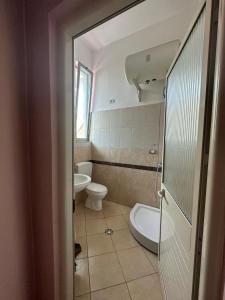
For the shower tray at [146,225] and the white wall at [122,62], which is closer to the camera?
the shower tray at [146,225]

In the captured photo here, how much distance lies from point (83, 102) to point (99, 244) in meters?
2.45

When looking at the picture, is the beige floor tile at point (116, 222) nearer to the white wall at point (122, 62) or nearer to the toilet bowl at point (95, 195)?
the toilet bowl at point (95, 195)

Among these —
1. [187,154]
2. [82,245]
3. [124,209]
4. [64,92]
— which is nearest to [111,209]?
[124,209]

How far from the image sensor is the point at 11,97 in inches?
30.7

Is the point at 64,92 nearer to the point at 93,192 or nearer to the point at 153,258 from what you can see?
the point at 153,258

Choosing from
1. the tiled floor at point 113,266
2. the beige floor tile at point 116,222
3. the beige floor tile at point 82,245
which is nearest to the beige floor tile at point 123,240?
the tiled floor at point 113,266

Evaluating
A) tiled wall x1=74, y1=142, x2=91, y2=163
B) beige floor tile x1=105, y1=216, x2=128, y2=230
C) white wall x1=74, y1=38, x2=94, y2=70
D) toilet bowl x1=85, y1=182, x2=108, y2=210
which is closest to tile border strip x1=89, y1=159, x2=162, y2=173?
tiled wall x1=74, y1=142, x2=91, y2=163

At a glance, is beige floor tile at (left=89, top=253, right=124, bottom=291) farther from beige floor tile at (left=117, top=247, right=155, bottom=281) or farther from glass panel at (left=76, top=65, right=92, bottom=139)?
glass panel at (left=76, top=65, right=92, bottom=139)

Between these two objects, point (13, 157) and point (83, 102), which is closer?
point (13, 157)

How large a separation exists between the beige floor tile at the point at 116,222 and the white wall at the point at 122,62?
191 cm

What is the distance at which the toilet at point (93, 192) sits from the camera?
249 centimetres

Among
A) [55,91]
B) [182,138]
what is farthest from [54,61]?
[182,138]

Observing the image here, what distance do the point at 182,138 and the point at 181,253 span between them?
1.98ft

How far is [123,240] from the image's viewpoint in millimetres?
1882
